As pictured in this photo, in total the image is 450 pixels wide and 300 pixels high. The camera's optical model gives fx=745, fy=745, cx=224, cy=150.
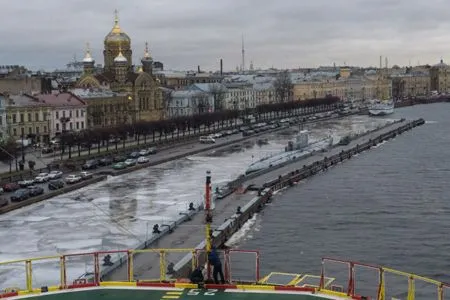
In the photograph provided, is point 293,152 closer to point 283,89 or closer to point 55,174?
point 55,174

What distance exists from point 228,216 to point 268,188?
6.48m

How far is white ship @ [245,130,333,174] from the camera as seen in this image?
34938 mm

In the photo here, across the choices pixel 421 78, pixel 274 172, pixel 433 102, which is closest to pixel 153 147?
pixel 274 172

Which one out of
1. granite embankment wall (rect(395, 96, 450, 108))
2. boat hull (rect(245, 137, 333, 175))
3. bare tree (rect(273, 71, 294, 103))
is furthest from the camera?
granite embankment wall (rect(395, 96, 450, 108))

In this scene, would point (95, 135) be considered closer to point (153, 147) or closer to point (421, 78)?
point (153, 147)

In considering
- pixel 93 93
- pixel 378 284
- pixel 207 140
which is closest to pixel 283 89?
pixel 93 93

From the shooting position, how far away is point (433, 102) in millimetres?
124250

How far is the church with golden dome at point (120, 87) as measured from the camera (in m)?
→ 53.9

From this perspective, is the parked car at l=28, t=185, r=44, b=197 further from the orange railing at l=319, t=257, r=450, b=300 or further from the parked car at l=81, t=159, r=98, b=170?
the orange railing at l=319, t=257, r=450, b=300

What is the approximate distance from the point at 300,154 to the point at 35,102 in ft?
57.2

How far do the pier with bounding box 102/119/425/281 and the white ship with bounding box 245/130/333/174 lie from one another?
57cm

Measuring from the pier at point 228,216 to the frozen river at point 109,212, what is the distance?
107cm

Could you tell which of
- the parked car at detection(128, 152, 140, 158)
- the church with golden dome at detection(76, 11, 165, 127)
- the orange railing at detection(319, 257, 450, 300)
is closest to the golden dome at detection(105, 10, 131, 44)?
the church with golden dome at detection(76, 11, 165, 127)

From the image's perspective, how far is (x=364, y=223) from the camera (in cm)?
2200
